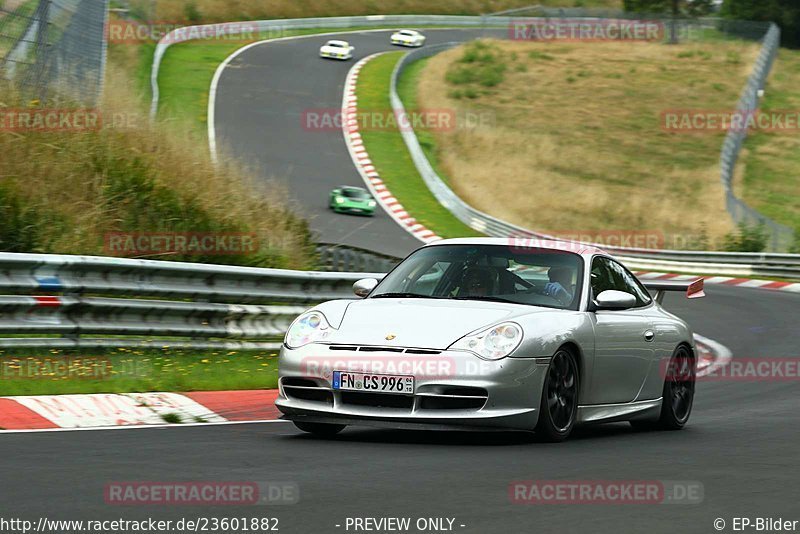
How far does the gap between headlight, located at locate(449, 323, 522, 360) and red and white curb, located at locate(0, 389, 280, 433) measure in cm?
211

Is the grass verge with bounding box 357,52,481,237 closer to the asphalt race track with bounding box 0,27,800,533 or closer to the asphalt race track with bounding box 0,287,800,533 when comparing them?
the asphalt race track with bounding box 0,27,800,533

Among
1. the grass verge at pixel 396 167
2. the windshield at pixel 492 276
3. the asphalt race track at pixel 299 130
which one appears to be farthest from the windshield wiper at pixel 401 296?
the grass verge at pixel 396 167

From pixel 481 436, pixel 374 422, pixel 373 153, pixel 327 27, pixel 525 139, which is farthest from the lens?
pixel 327 27

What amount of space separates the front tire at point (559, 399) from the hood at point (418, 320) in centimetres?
39

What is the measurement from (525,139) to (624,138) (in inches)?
214

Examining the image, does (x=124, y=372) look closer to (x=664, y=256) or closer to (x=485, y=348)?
(x=485, y=348)

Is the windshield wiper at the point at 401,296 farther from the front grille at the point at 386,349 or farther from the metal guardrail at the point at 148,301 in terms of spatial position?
the metal guardrail at the point at 148,301

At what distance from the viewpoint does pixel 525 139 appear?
51.9 meters

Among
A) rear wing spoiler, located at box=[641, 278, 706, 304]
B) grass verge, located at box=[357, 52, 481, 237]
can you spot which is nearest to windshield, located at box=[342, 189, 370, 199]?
grass verge, located at box=[357, 52, 481, 237]

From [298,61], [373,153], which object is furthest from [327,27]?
[373,153]

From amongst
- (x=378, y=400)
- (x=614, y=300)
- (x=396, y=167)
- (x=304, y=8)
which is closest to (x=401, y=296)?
(x=378, y=400)

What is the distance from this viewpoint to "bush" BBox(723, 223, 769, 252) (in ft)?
117

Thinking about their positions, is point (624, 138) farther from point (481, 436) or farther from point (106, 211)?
point (481, 436)

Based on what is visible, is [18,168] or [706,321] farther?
[706,321]
